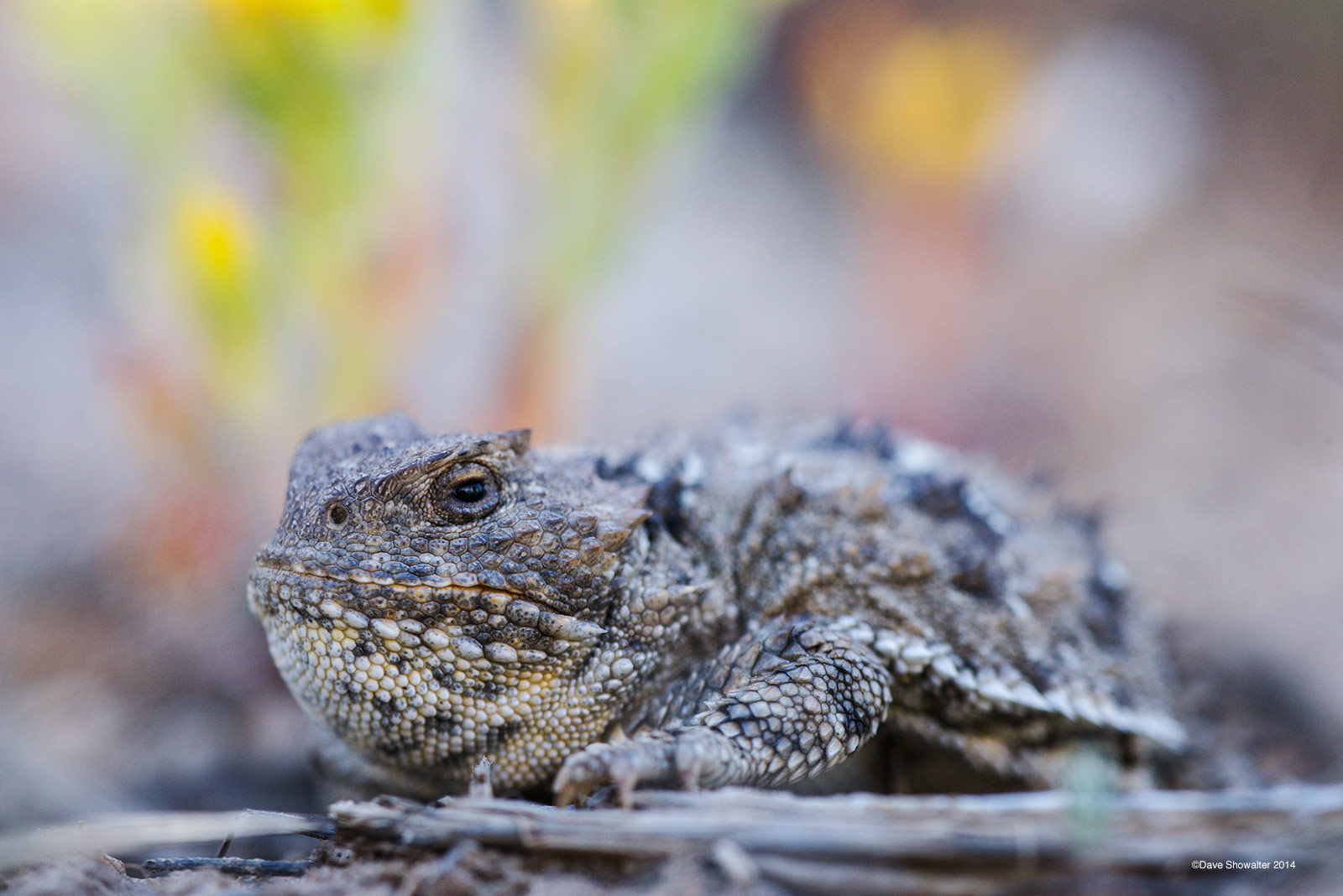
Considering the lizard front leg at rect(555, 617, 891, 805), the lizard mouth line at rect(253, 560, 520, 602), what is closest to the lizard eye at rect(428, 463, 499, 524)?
the lizard mouth line at rect(253, 560, 520, 602)

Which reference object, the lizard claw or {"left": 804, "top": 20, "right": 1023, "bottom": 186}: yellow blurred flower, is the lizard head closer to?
the lizard claw

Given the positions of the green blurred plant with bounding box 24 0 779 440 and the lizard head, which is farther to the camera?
the green blurred plant with bounding box 24 0 779 440

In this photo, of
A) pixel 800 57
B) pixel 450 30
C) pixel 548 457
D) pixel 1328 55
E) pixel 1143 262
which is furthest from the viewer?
pixel 800 57

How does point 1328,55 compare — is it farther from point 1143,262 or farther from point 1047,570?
point 1047,570

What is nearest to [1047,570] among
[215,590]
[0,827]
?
[0,827]

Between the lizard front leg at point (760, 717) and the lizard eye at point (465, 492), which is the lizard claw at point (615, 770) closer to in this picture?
the lizard front leg at point (760, 717)
